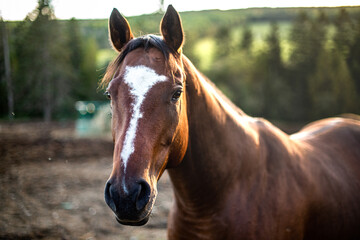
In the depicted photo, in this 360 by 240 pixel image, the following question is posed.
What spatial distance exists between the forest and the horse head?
12135 millimetres

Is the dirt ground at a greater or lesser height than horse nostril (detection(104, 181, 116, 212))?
lesser

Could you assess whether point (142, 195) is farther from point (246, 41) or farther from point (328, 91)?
point (246, 41)

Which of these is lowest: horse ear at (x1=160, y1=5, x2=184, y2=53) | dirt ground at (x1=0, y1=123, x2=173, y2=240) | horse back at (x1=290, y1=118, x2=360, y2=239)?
dirt ground at (x1=0, y1=123, x2=173, y2=240)

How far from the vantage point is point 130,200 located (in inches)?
60.1

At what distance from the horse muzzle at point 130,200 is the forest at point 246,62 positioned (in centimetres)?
1287

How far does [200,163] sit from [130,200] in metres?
0.86

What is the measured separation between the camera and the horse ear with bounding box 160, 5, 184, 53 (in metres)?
2.08

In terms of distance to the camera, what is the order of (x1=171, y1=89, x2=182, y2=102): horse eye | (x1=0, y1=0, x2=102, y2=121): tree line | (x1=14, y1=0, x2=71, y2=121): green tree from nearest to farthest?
(x1=171, y1=89, x2=182, y2=102): horse eye < (x1=14, y1=0, x2=71, y2=121): green tree < (x1=0, y1=0, x2=102, y2=121): tree line

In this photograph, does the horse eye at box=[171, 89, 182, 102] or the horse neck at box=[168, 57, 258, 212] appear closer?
the horse eye at box=[171, 89, 182, 102]

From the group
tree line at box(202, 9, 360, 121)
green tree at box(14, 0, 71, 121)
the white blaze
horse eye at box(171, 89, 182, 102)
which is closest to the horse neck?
horse eye at box(171, 89, 182, 102)

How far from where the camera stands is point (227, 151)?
234 cm

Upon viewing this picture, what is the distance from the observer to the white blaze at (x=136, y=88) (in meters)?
1.67

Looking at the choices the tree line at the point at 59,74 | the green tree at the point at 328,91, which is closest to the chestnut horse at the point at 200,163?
the tree line at the point at 59,74

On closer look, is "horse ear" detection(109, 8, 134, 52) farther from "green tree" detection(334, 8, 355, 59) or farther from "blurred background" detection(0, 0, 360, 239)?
"green tree" detection(334, 8, 355, 59)
